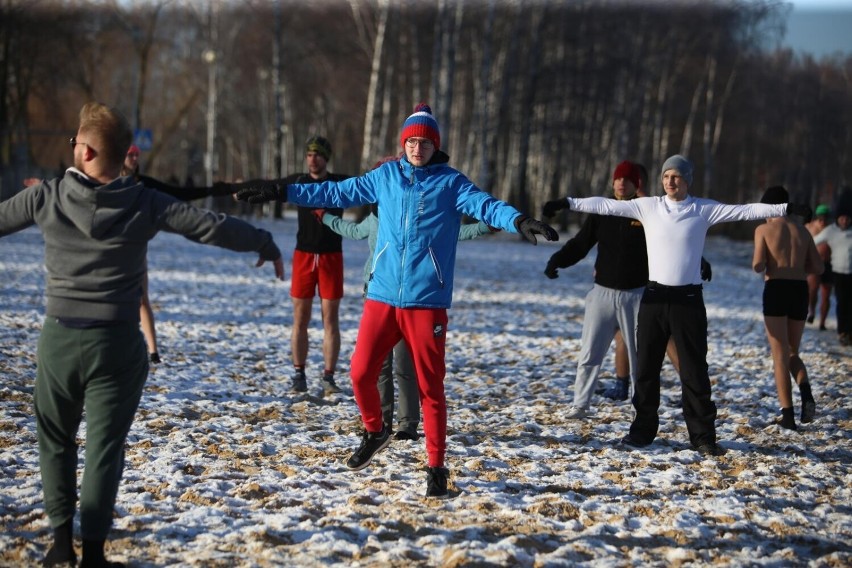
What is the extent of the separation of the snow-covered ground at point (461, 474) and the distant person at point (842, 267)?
2.37 meters

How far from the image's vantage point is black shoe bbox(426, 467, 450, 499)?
5523 mm

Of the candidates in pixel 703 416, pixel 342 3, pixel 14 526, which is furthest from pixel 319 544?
pixel 342 3

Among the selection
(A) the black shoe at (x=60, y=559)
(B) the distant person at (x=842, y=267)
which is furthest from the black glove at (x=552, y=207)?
(B) the distant person at (x=842, y=267)

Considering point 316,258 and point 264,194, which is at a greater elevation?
A: point 264,194

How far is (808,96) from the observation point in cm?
6225

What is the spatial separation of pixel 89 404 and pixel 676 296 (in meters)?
4.20

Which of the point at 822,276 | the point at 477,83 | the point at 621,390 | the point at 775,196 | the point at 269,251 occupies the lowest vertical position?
the point at 621,390

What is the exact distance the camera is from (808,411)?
805cm

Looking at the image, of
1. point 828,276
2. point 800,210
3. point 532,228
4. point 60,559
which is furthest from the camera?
point 828,276

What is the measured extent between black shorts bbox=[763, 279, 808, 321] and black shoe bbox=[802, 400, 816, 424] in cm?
80

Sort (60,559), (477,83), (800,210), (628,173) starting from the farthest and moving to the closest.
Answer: (477,83) → (628,173) → (800,210) → (60,559)

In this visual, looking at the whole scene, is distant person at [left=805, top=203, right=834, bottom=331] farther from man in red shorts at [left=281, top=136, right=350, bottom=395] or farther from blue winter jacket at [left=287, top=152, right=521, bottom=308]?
blue winter jacket at [left=287, top=152, right=521, bottom=308]

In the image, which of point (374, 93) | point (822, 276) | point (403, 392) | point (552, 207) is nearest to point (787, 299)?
point (552, 207)

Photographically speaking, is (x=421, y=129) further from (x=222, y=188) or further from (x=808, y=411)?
(x=808, y=411)
